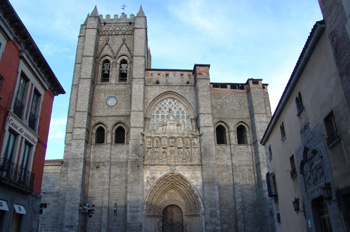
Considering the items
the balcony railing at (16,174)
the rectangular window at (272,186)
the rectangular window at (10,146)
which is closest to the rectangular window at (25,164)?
the balcony railing at (16,174)

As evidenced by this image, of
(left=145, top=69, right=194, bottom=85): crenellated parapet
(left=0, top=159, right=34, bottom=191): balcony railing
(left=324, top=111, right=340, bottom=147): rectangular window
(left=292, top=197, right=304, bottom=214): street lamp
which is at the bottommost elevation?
(left=292, top=197, right=304, bottom=214): street lamp

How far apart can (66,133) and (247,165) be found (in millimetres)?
11077

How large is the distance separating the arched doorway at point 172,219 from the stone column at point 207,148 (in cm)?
192

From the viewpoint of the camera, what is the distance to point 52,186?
623 inches

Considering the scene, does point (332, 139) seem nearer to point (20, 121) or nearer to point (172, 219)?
point (20, 121)

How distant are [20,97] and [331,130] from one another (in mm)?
8768

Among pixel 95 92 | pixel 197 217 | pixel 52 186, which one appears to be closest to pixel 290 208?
pixel 197 217

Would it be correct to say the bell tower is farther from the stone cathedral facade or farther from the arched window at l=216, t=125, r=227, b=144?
the arched window at l=216, t=125, r=227, b=144

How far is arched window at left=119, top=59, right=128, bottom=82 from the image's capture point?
19428mm

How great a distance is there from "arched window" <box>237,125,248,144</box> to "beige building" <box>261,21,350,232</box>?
718cm

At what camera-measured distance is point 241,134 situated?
1923 cm

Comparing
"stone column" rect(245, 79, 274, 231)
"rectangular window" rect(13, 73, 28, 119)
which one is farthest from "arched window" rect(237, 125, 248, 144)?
"rectangular window" rect(13, 73, 28, 119)

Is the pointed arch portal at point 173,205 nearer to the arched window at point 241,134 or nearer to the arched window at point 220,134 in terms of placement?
the arched window at point 220,134

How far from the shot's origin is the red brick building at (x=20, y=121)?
7.63 meters
